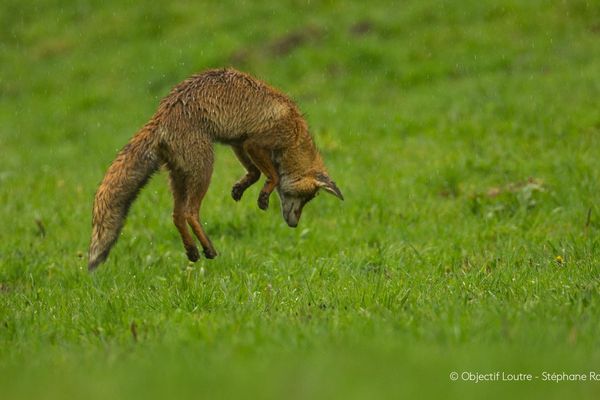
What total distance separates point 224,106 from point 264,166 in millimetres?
690

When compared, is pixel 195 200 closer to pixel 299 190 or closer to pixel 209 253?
pixel 209 253

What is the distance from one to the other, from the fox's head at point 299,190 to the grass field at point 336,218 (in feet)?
1.27

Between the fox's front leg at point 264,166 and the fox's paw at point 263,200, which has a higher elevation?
the fox's front leg at point 264,166

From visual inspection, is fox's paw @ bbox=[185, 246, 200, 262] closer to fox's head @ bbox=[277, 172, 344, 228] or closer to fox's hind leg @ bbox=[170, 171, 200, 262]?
fox's hind leg @ bbox=[170, 171, 200, 262]

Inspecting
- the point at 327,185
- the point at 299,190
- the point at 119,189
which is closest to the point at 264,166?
the point at 299,190

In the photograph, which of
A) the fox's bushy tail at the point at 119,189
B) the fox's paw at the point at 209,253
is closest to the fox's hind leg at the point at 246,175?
the fox's paw at the point at 209,253

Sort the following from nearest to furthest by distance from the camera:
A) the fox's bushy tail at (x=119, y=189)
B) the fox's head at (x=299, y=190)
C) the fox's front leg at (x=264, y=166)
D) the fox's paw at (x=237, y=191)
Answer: the fox's bushy tail at (x=119, y=189) < the fox's front leg at (x=264, y=166) < the fox's head at (x=299, y=190) < the fox's paw at (x=237, y=191)

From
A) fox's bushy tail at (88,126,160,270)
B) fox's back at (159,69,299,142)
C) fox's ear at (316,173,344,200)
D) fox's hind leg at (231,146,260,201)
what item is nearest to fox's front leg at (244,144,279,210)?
fox's back at (159,69,299,142)

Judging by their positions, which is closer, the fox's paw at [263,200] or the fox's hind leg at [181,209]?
the fox's hind leg at [181,209]

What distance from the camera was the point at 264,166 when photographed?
714 centimetres

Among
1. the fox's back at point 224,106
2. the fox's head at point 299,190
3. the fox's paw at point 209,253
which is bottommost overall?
the fox's paw at point 209,253

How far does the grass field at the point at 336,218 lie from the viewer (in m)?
3.91

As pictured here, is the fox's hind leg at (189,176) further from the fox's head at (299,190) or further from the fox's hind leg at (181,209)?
the fox's head at (299,190)

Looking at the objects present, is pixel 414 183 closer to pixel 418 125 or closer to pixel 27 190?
pixel 418 125
